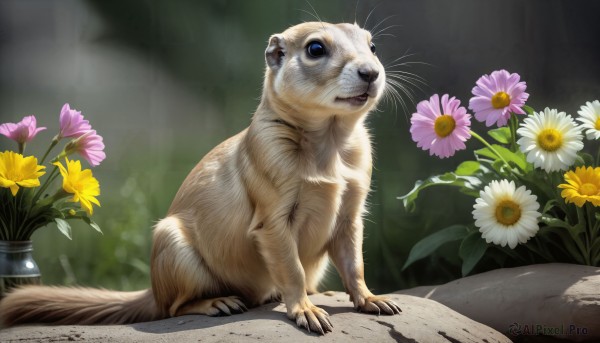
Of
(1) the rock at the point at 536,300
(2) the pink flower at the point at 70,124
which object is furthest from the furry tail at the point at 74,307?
(1) the rock at the point at 536,300

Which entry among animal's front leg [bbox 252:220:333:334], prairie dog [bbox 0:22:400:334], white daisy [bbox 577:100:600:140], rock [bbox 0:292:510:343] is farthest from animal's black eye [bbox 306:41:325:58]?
white daisy [bbox 577:100:600:140]

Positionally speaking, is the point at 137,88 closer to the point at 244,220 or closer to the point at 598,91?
the point at 244,220

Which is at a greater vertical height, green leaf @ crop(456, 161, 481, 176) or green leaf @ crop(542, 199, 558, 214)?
green leaf @ crop(456, 161, 481, 176)

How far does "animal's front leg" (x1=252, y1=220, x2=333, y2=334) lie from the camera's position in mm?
3414

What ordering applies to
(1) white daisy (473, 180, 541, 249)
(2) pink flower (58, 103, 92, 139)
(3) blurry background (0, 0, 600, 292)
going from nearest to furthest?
1. (2) pink flower (58, 103, 92, 139)
2. (1) white daisy (473, 180, 541, 249)
3. (3) blurry background (0, 0, 600, 292)

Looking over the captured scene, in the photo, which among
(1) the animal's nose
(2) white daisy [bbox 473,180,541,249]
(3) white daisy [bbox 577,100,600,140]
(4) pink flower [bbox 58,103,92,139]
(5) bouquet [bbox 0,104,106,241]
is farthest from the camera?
(3) white daisy [bbox 577,100,600,140]

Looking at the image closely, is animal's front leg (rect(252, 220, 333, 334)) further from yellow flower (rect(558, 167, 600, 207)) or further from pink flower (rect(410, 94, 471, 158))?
yellow flower (rect(558, 167, 600, 207))

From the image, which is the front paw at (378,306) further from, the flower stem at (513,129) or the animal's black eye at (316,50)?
the flower stem at (513,129)

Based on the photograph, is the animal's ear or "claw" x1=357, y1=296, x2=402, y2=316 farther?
the animal's ear

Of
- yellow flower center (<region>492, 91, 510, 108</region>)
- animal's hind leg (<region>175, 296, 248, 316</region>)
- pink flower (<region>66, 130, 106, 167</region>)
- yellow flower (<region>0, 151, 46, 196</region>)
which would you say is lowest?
animal's hind leg (<region>175, 296, 248, 316</region>)

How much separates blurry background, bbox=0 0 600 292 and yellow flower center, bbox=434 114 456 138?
0.69 metres

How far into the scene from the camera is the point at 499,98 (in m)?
4.53

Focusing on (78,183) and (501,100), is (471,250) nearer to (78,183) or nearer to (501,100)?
(501,100)

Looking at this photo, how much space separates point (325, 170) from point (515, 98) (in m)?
1.51
